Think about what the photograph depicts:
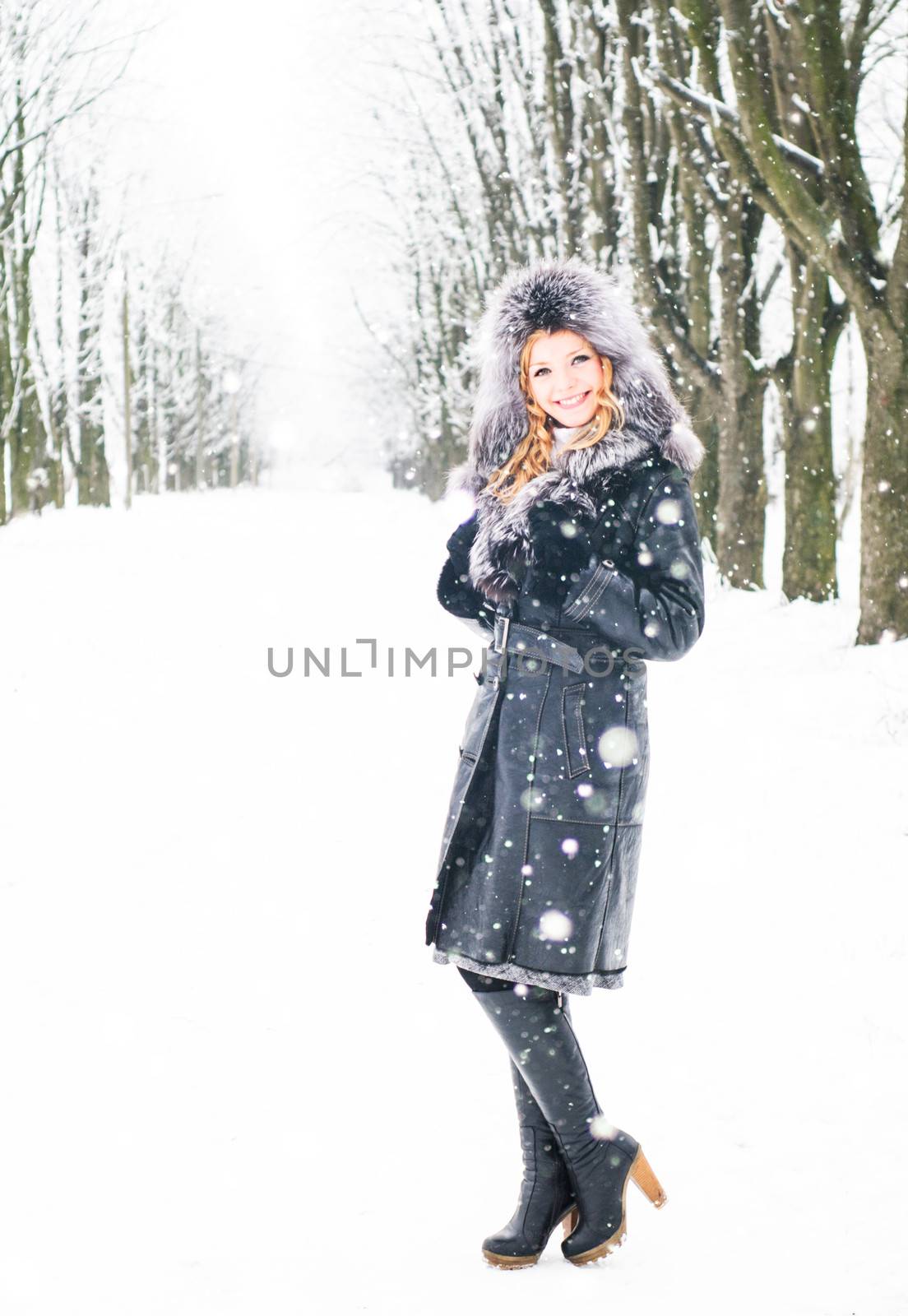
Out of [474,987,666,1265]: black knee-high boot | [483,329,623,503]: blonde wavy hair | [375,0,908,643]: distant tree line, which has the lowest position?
[474,987,666,1265]: black knee-high boot

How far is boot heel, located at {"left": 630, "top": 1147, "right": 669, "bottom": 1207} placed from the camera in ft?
8.10

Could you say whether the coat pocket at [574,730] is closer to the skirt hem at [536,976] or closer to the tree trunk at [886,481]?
the skirt hem at [536,976]

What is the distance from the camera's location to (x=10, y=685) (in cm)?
823

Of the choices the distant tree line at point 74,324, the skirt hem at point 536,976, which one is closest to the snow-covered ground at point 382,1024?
the skirt hem at point 536,976

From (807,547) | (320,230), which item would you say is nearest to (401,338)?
(320,230)

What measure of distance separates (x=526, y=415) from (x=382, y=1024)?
207cm

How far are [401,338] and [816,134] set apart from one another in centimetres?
3383

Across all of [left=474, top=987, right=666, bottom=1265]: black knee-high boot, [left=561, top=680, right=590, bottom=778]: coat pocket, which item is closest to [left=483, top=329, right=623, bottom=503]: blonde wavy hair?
[left=561, top=680, right=590, bottom=778]: coat pocket

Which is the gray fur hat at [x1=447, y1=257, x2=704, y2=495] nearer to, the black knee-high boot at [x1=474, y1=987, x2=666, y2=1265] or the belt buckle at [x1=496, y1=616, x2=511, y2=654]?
the belt buckle at [x1=496, y1=616, x2=511, y2=654]

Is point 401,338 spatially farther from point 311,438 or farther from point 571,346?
point 311,438

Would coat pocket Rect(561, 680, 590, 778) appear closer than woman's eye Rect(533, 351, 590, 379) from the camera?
Yes

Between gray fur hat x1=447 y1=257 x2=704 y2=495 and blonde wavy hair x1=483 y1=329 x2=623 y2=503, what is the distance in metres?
0.01

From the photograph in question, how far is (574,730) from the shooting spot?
2.30 meters

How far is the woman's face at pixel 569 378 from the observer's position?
8.07ft
